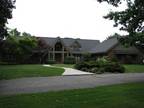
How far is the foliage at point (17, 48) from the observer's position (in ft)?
161

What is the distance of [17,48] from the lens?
49.0 m

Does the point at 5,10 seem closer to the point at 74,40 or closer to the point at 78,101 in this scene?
the point at 78,101

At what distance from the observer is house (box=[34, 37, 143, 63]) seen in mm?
54034

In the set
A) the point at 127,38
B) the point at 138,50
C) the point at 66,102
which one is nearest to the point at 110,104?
the point at 66,102

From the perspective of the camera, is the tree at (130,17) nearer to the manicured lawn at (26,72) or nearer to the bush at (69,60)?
the manicured lawn at (26,72)

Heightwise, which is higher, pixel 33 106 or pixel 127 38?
pixel 127 38

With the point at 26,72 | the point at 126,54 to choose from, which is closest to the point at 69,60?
the point at 126,54

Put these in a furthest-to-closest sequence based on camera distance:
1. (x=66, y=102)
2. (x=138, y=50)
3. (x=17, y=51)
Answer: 1. (x=138, y=50)
2. (x=17, y=51)
3. (x=66, y=102)

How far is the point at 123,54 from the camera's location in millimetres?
55594

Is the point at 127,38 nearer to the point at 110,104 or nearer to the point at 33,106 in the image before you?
the point at 110,104

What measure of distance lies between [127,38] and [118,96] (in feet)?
33.0

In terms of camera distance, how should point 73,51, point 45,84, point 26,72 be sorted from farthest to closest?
point 73,51 → point 26,72 → point 45,84

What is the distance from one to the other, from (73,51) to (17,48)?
53.6ft

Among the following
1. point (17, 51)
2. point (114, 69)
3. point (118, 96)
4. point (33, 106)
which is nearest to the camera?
point (33, 106)
